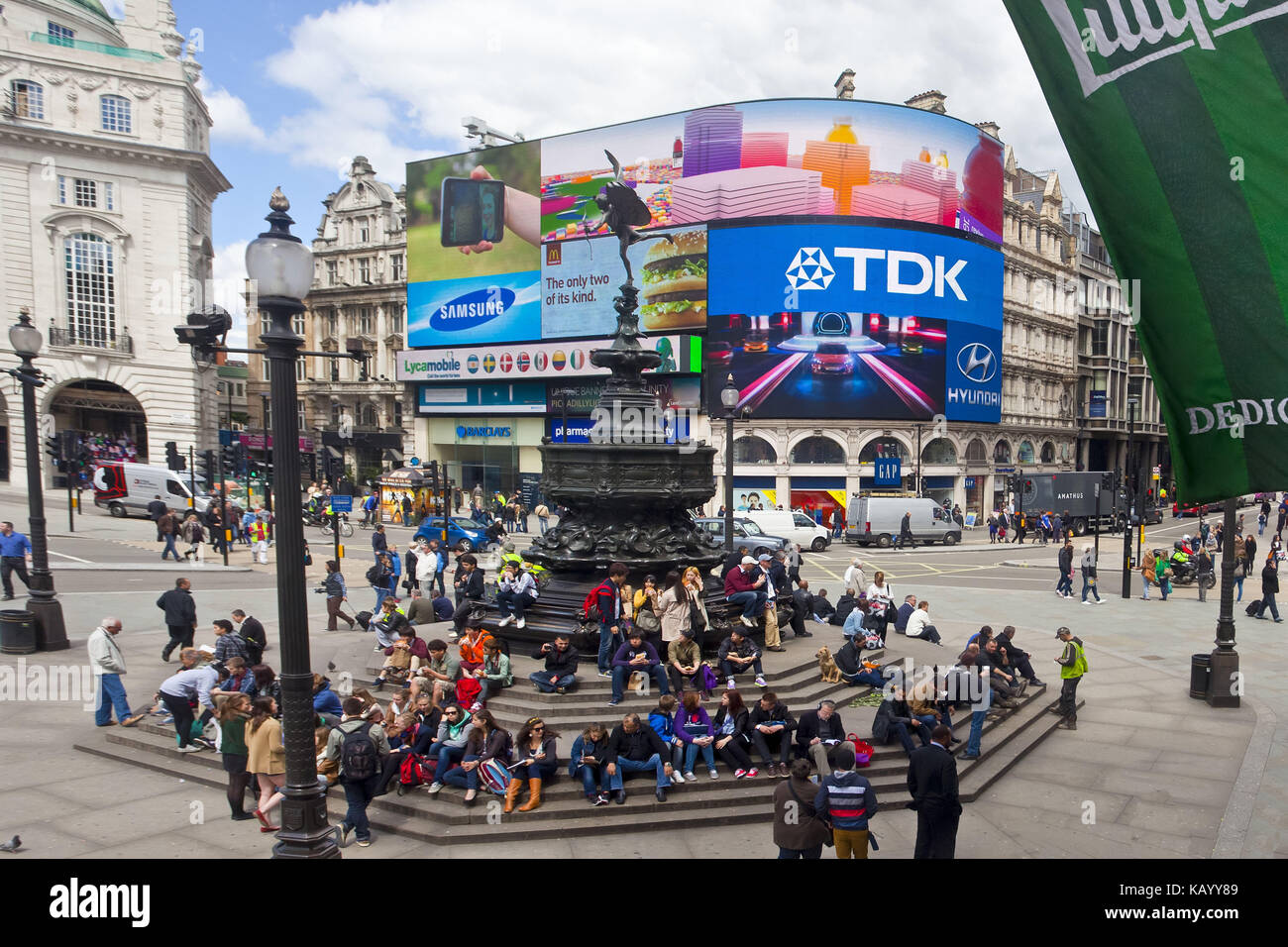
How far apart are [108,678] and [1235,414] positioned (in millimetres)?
13695

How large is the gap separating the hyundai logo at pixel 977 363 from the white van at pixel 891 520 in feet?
36.3

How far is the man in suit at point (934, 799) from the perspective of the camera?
757 centimetres

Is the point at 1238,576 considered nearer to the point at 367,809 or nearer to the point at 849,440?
the point at 849,440

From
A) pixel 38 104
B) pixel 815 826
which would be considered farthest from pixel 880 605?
pixel 38 104

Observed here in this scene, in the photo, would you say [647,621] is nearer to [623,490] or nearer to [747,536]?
[623,490]

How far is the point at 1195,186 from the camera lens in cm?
423

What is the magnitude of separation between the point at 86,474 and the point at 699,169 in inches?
1515

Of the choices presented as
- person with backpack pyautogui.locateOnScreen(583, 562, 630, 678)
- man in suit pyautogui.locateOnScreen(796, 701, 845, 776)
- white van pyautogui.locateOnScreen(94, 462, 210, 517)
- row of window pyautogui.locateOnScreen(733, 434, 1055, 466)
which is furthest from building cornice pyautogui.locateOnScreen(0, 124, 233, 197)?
man in suit pyautogui.locateOnScreen(796, 701, 845, 776)

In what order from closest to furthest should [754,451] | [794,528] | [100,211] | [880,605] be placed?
[880,605] → [794,528] → [754,451] → [100,211]

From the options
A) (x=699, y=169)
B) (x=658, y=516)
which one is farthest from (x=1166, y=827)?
(x=699, y=169)

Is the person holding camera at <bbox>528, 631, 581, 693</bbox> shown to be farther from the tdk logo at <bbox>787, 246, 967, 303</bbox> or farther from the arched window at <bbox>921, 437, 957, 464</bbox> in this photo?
the arched window at <bbox>921, 437, 957, 464</bbox>

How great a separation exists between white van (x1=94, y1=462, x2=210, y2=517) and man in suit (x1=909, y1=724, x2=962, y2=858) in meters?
37.3

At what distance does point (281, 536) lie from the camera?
20.0 feet

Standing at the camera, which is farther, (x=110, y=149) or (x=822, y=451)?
(x=110, y=149)
